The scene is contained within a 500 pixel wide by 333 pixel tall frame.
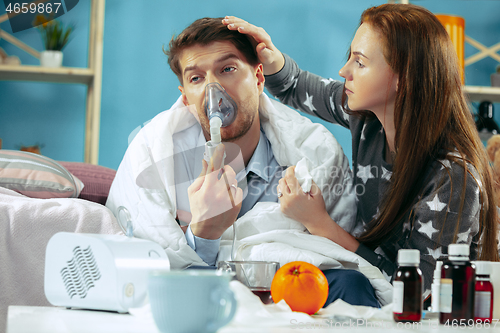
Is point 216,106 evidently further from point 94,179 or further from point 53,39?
point 53,39

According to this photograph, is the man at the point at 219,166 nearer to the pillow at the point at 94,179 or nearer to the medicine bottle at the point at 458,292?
the pillow at the point at 94,179

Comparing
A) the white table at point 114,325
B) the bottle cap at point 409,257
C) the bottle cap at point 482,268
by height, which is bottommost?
the white table at point 114,325

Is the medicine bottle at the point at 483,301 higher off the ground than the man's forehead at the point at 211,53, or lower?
lower

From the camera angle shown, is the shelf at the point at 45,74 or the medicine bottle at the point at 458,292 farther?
the shelf at the point at 45,74

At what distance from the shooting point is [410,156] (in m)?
1.20

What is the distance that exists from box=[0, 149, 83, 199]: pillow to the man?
158 millimetres

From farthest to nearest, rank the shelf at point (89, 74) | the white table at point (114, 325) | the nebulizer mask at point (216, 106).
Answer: the shelf at point (89, 74)
the nebulizer mask at point (216, 106)
the white table at point (114, 325)

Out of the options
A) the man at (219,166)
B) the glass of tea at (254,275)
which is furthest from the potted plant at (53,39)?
the glass of tea at (254,275)

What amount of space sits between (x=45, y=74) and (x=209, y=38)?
0.97m

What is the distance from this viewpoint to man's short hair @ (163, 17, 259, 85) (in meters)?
1.27

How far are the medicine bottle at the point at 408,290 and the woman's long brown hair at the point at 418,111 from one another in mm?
561

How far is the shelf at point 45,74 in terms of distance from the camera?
6.19 ft

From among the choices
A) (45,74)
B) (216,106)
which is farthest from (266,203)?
(45,74)

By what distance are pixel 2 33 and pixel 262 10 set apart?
3.43 feet
